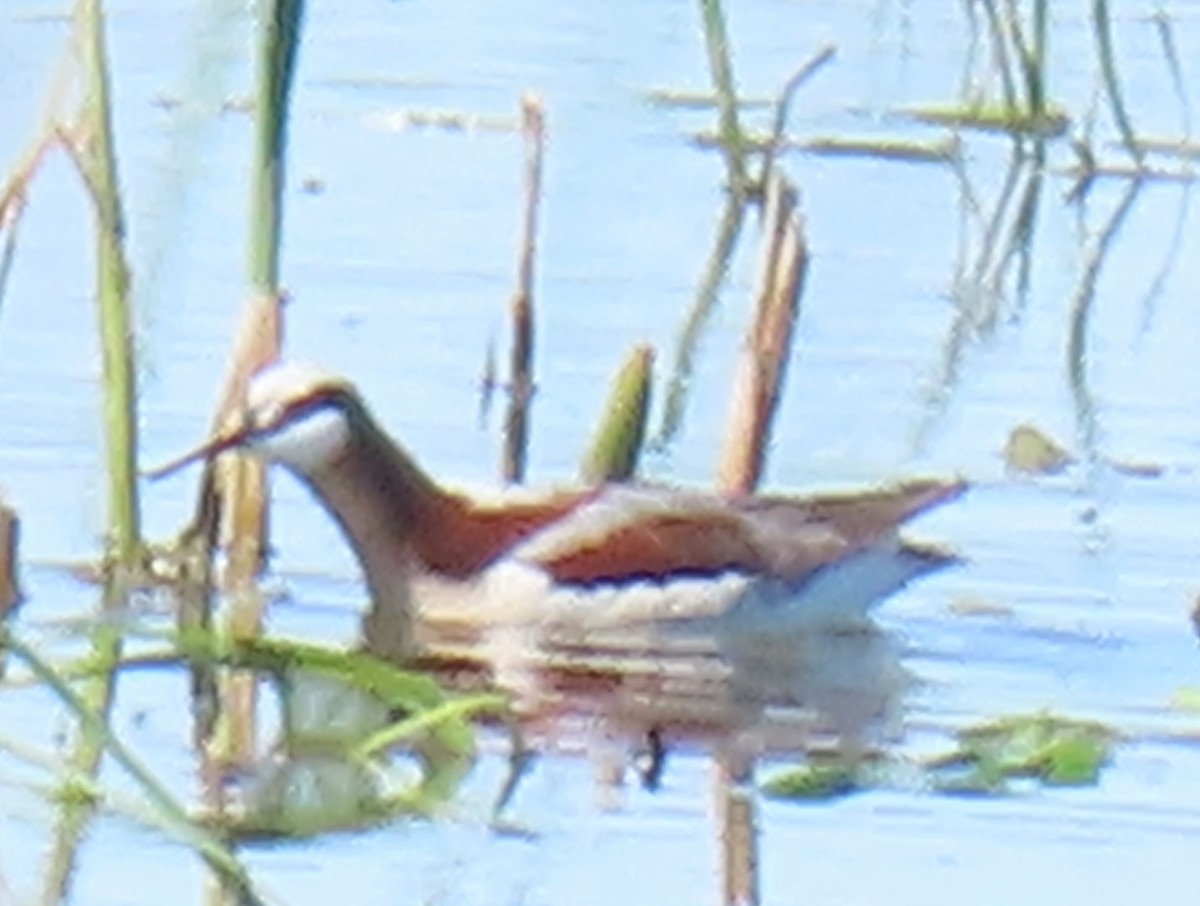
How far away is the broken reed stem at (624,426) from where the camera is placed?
11.5 metres

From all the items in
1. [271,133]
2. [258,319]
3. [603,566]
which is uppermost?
[271,133]

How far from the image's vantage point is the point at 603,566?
11.9 meters

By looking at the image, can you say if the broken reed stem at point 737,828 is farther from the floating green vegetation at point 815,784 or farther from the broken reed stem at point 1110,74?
the broken reed stem at point 1110,74

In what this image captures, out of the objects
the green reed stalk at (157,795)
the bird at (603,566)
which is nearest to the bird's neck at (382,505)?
the bird at (603,566)

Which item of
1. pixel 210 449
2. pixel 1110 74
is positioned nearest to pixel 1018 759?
pixel 210 449

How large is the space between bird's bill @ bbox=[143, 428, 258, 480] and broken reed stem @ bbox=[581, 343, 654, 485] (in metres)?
0.83

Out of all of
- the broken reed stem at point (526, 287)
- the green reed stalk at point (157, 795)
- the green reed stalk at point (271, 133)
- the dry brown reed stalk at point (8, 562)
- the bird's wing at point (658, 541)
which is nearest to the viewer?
the green reed stalk at point (157, 795)

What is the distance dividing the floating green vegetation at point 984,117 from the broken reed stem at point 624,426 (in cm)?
429

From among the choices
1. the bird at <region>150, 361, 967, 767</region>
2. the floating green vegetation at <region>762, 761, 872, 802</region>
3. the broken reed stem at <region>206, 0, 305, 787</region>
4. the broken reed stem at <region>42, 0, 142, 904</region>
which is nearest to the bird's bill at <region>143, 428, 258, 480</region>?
the broken reed stem at <region>206, 0, 305, 787</region>

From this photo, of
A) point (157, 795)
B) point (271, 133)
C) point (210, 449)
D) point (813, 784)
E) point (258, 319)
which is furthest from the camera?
point (210, 449)

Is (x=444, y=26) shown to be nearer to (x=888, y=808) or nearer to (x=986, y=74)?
(x=986, y=74)

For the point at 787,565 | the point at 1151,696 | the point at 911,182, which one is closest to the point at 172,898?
the point at 1151,696

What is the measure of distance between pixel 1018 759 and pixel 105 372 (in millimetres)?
1741

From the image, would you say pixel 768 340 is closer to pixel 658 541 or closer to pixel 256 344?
pixel 658 541
